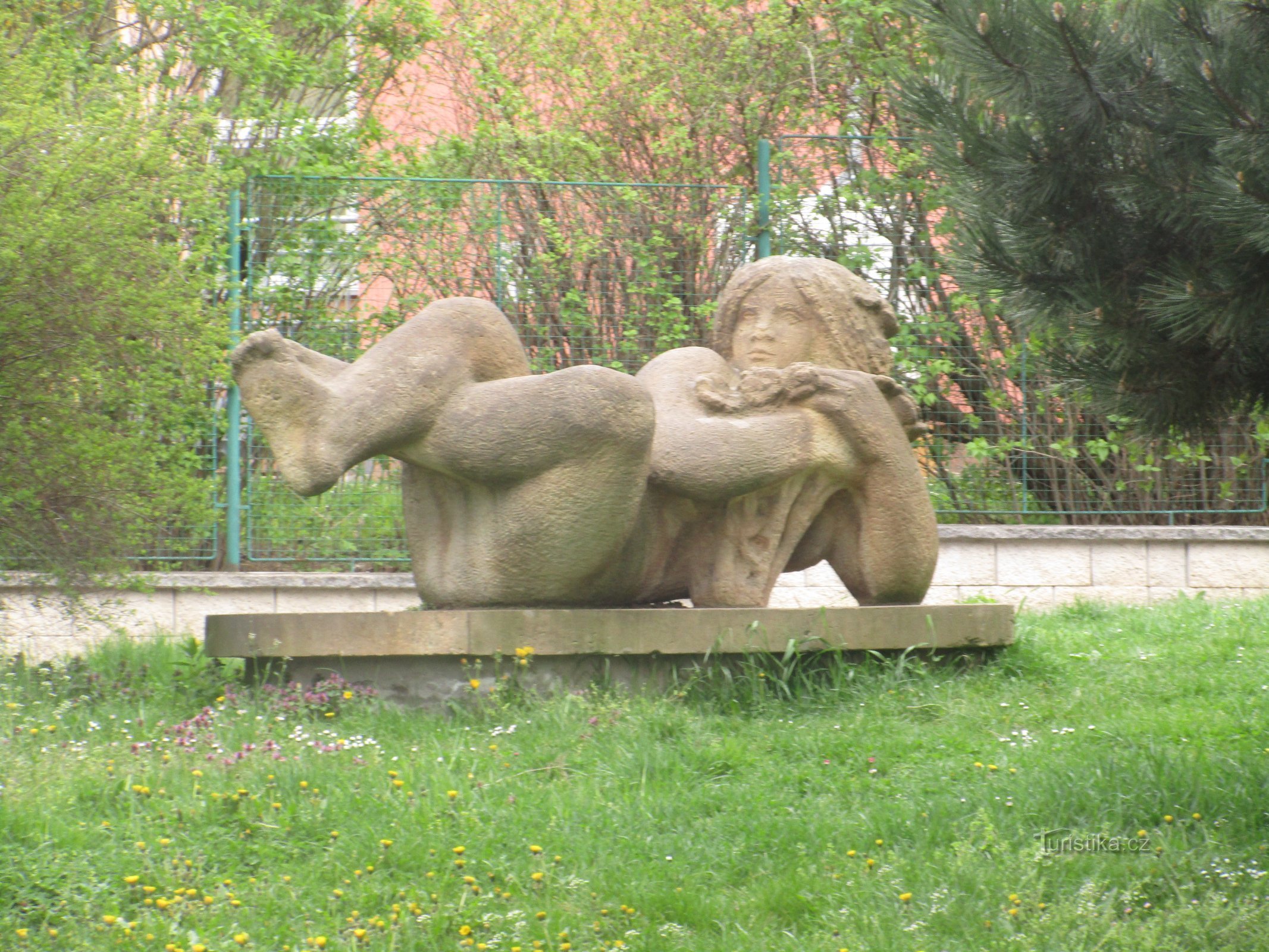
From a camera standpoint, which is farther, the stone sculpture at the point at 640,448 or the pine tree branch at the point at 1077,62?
the stone sculpture at the point at 640,448

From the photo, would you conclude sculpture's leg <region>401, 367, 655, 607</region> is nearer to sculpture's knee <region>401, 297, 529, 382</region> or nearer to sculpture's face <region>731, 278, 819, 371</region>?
sculpture's knee <region>401, 297, 529, 382</region>

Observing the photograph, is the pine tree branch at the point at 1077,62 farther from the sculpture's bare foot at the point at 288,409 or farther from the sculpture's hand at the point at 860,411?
the sculpture's bare foot at the point at 288,409

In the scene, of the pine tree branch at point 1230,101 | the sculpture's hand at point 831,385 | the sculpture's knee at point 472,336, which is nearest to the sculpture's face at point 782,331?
the sculpture's hand at point 831,385

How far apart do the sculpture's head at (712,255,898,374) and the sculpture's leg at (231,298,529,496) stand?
112 cm

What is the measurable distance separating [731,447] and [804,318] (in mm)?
725

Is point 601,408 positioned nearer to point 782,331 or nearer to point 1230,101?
point 782,331

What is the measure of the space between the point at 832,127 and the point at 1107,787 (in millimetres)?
7523

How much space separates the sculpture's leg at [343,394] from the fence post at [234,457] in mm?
3597

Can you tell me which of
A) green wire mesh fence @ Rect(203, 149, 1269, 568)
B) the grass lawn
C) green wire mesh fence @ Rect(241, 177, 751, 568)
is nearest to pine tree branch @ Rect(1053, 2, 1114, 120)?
the grass lawn

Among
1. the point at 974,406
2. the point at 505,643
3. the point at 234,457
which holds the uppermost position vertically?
the point at 974,406

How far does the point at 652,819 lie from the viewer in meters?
3.66

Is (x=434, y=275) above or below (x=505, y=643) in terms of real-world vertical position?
above

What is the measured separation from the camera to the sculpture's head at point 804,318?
5.21 m

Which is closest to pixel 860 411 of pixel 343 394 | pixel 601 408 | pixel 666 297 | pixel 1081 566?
pixel 601 408
